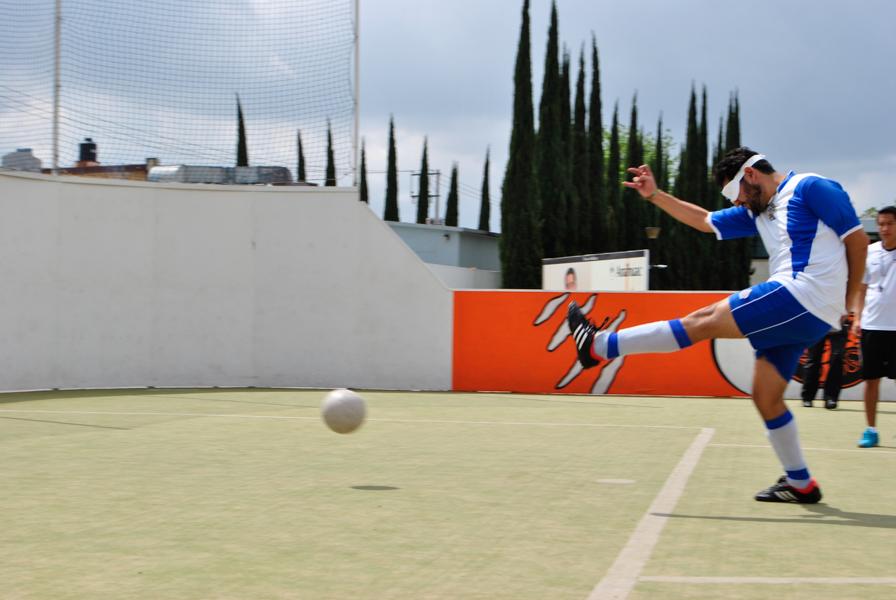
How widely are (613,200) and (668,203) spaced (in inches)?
1814

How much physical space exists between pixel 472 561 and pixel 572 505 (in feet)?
4.92

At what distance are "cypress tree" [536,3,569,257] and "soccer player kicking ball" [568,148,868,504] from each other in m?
40.2

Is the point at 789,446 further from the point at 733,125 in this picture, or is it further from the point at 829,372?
the point at 733,125

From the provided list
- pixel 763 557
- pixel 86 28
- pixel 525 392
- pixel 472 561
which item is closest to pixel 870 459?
pixel 763 557

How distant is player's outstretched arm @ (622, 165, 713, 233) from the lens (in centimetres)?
645

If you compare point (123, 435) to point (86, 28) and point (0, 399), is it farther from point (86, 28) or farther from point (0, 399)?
point (86, 28)

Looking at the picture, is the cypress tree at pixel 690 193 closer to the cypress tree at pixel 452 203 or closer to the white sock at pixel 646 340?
the cypress tree at pixel 452 203

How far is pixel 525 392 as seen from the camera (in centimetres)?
1647

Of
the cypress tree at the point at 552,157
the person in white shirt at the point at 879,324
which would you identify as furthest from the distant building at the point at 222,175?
the cypress tree at the point at 552,157

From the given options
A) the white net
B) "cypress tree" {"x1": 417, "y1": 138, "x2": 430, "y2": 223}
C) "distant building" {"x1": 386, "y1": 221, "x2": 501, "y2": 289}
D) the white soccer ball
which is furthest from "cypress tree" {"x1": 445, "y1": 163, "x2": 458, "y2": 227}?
the white soccer ball

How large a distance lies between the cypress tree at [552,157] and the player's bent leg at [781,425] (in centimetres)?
4040

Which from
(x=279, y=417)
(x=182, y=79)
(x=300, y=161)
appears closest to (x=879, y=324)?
(x=279, y=417)

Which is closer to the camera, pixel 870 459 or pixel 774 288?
pixel 774 288

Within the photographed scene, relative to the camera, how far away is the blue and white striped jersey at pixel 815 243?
18.2 feet
